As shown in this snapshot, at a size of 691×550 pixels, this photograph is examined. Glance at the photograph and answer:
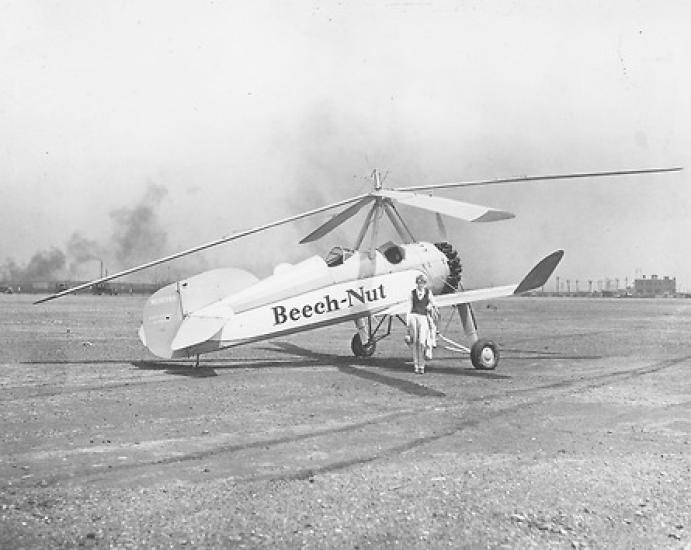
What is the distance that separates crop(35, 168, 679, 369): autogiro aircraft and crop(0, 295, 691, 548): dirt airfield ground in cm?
86

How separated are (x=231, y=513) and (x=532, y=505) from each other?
2.25 meters

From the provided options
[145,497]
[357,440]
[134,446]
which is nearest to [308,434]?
[357,440]

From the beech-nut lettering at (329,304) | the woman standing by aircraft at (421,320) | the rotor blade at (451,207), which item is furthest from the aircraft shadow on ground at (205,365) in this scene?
the rotor blade at (451,207)

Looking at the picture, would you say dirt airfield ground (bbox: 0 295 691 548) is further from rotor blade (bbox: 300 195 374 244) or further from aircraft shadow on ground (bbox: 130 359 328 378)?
rotor blade (bbox: 300 195 374 244)

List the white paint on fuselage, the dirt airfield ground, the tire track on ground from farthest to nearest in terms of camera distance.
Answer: the white paint on fuselage, the tire track on ground, the dirt airfield ground

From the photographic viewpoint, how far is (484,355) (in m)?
13.8

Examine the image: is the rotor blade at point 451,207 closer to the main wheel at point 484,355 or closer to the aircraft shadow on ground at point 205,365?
the main wheel at point 484,355

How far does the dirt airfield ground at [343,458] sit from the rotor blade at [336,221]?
4336 mm

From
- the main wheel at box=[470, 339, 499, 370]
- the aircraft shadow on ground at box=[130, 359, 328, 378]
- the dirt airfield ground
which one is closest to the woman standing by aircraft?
the dirt airfield ground

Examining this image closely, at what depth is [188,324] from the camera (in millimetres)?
12586

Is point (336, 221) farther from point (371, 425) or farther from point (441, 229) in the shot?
point (371, 425)

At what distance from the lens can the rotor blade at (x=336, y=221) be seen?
16.2m

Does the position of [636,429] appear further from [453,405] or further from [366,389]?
[366,389]

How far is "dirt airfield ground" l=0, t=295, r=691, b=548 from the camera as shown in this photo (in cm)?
464
